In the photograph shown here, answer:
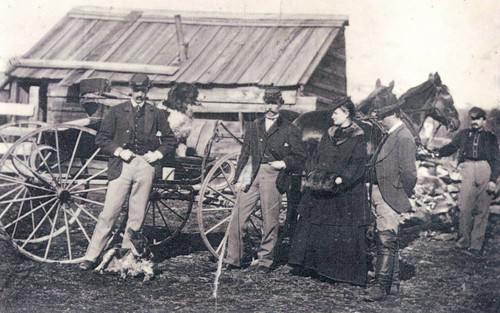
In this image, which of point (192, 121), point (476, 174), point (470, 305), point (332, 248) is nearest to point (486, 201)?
point (476, 174)

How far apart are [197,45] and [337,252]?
18.2 feet

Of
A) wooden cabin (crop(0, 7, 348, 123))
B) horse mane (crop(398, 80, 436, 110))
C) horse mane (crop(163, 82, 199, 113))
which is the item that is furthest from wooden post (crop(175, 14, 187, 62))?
horse mane (crop(398, 80, 436, 110))

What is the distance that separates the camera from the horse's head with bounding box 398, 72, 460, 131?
665 centimetres

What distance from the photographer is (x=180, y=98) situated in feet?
19.5

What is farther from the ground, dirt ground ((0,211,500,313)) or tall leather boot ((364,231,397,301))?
tall leather boot ((364,231,397,301))

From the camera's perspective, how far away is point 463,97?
8.55 meters

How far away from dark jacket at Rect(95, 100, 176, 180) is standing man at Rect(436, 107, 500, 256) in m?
4.16

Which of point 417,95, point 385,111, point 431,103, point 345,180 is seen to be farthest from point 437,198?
point 345,180

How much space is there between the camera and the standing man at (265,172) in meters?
5.38

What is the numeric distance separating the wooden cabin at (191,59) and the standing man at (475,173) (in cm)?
230

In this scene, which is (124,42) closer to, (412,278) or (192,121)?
(192,121)

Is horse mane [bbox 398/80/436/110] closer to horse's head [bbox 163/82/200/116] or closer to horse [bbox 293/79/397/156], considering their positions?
horse [bbox 293/79/397/156]

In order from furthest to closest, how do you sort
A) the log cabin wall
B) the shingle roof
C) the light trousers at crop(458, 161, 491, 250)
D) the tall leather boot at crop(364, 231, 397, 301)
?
the log cabin wall → the shingle roof → the light trousers at crop(458, 161, 491, 250) → the tall leather boot at crop(364, 231, 397, 301)

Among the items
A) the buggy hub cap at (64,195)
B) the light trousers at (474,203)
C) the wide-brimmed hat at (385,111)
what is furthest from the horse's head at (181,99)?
the light trousers at (474,203)
